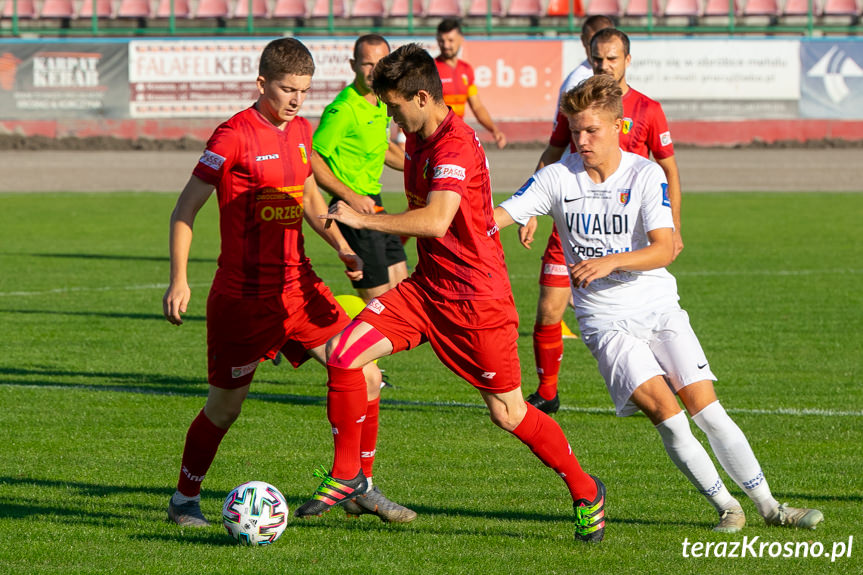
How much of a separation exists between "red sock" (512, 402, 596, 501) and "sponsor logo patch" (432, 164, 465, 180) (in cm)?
104

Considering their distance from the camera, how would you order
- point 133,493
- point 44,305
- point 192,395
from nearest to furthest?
point 133,493 < point 192,395 < point 44,305

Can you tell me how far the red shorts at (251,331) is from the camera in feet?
17.8

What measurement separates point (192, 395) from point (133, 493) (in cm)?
245

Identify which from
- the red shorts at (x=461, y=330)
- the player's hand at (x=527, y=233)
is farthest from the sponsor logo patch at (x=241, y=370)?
the player's hand at (x=527, y=233)

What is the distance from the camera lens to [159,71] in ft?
105

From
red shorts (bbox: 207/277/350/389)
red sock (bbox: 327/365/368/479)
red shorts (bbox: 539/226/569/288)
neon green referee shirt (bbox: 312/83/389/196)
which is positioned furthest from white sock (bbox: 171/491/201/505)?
neon green referee shirt (bbox: 312/83/389/196)

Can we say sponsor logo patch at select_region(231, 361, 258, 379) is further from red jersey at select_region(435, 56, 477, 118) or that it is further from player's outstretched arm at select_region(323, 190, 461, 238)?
red jersey at select_region(435, 56, 477, 118)

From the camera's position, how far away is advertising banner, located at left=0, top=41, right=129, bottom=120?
3195cm

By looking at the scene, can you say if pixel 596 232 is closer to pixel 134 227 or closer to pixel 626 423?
pixel 626 423

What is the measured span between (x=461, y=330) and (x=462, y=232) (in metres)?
0.42

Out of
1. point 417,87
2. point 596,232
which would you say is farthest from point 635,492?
point 417,87

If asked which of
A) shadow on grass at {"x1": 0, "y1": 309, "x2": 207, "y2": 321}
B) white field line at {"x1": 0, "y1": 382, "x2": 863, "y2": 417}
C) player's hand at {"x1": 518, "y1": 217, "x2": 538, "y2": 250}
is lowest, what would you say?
shadow on grass at {"x1": 0, "y1": 309, "x2": 207, "y2": 321}

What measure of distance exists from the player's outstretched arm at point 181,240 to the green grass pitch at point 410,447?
1010 millimetres

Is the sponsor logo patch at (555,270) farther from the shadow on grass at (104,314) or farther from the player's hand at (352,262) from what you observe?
the shadow on grass at (104,314)
